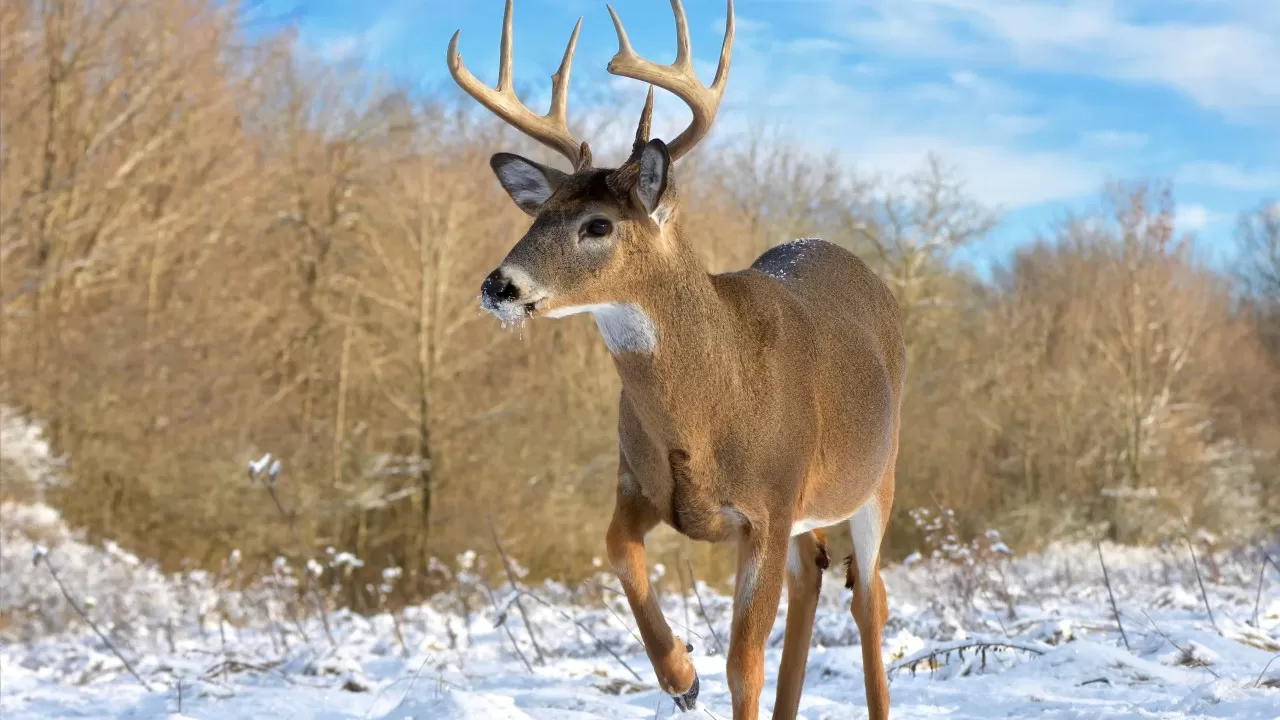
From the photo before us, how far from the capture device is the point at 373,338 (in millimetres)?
26281

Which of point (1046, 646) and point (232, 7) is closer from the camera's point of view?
point (1046, 646)

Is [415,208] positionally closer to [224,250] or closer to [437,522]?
[224,250]

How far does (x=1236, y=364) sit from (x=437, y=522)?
32.1 meters

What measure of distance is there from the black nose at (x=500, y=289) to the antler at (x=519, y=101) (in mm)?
739

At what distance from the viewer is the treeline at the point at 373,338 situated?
2167 centimetres

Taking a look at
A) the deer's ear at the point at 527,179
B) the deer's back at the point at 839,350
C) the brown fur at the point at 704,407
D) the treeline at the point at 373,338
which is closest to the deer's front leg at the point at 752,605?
the brown fur at the point at 704,407

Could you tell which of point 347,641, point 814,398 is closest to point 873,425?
point 814,398

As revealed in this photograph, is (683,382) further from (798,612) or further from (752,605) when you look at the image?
(798,612)

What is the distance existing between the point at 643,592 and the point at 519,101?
5.33ft

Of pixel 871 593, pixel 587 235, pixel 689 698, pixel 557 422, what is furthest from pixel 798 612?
pixel 557 422

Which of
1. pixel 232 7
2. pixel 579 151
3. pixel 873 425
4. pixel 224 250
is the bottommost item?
pixel 873 425

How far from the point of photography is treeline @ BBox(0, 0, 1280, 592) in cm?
2167

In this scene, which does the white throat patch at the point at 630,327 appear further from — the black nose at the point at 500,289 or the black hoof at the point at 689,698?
the black hoof at the point at 689,698

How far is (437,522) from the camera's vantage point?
2386cm
